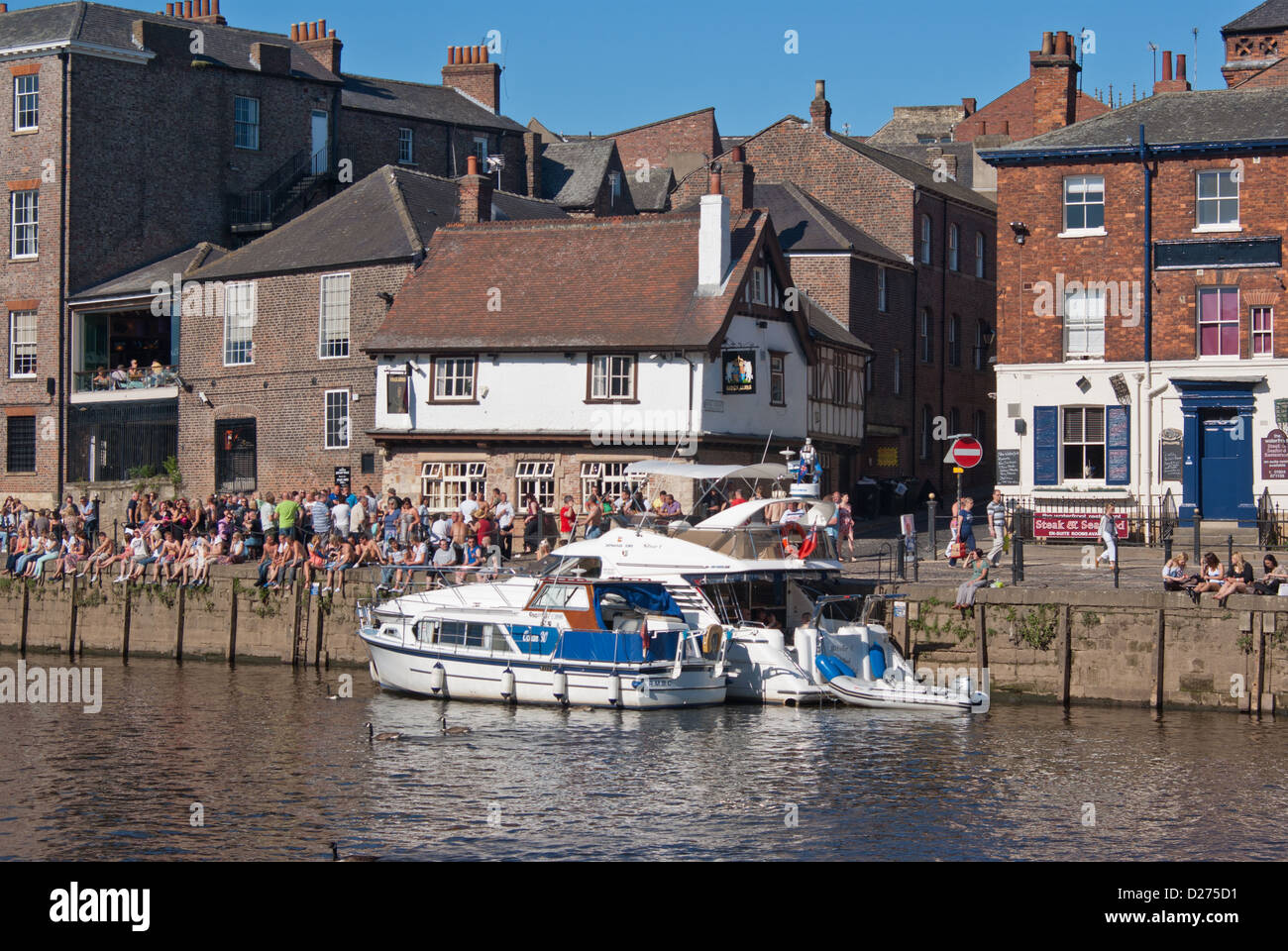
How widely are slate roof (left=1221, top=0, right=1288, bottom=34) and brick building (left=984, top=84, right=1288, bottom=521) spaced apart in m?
23.1

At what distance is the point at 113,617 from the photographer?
129 feet

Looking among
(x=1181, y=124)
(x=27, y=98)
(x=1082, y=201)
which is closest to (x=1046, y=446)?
(x=1082, y=201)

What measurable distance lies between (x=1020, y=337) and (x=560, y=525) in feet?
40.5

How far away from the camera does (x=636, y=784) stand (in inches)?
907

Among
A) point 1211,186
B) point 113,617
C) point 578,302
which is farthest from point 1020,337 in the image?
point 113,617

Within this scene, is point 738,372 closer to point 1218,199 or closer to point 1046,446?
point 1046,446

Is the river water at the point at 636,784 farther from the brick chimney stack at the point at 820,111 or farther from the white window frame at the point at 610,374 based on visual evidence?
the brick chimney stack at the point at 820,111

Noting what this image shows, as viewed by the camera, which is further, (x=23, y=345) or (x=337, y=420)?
(x=23, y=345)

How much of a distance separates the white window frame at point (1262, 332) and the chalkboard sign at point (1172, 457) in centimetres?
248

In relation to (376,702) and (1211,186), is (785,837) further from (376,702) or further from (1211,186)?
(1211,186)

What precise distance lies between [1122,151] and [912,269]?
1575cm

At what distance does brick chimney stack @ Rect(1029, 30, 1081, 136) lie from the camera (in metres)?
43.6

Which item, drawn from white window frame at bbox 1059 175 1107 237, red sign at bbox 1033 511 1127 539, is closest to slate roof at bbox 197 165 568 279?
white window frame at bbox 1059 175 1107 237

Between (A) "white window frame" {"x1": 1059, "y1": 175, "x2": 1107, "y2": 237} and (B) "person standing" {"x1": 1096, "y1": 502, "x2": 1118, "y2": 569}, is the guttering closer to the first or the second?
(A) "white window frame" {"x1": 1059, "y1": 175, "x2": 1107, "y2": 237}
